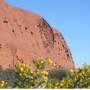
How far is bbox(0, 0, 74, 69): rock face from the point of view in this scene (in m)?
82.6

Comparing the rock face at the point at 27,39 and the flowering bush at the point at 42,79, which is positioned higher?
the rock face at the point at 27,39

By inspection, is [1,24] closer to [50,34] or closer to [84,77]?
[50,34]

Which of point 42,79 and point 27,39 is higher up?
point 27,39

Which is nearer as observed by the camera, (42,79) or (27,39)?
(42,79)

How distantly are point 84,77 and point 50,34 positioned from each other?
84.4 metres

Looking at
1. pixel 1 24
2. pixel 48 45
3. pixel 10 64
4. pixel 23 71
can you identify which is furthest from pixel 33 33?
pixel 23 71

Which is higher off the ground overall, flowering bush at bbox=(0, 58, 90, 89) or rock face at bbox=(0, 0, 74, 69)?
rock face at bbox=(0, 0, 74, 69)

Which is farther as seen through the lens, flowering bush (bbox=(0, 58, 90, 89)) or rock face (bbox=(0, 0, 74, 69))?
rock face (bbox=(0, 0, 74, 69))

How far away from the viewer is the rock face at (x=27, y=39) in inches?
3253

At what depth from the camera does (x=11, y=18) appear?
91438 mm

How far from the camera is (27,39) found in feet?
299

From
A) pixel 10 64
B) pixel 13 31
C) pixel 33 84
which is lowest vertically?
pixel 33 84

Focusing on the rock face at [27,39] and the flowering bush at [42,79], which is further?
the rock face at [27,39]

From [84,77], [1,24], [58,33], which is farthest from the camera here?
[58,33]
